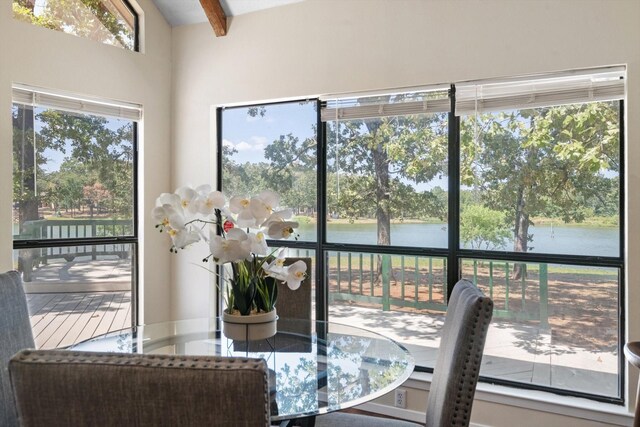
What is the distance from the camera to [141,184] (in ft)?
12.0

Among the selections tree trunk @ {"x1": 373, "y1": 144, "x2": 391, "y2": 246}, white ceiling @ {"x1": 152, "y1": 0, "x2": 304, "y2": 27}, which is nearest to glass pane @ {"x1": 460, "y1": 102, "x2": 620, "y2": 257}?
tree trunk @ {"x1": 373, "y1": 144, "x2": 391, "y2": 246}

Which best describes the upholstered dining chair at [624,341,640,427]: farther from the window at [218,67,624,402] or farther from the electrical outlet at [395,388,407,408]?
the electrical outlet at [395,388,407,408]

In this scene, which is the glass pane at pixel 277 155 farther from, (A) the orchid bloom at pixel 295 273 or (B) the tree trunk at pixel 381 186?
(A) the orchid bloom at pixel 295 273

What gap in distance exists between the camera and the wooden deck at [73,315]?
10.5ft

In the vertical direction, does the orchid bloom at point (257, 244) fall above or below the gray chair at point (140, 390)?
above

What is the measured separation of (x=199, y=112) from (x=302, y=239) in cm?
131

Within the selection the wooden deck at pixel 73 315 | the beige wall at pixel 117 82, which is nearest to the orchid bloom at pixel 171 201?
the beige wall at pixel 117 82

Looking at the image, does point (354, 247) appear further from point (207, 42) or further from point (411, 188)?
point (207, 42)

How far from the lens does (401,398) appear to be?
119 inches

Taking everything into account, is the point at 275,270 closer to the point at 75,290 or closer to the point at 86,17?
the point at 75,290

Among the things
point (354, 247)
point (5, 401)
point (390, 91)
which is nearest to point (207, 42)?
point (390, 91)

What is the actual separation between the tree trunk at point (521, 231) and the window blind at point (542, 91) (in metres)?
0.52

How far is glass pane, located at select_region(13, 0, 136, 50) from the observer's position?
3.04 metres

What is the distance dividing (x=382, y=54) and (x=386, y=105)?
33cm
